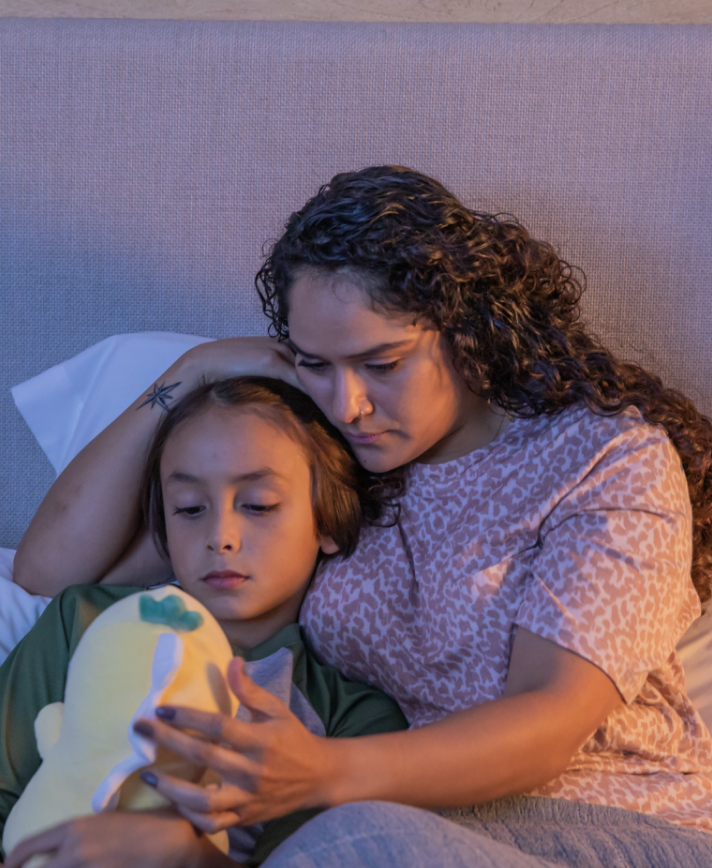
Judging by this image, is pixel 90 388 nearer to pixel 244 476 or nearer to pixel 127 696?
pixel 244 476

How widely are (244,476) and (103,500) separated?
29 centimetres

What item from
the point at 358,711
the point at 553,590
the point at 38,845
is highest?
the point at 553,590

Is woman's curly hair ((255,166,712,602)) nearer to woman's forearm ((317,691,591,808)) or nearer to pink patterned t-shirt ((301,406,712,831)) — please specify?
pink patterned t-shirt ((301,406,712,831))

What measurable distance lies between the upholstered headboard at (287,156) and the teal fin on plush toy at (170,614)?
86 centimetres

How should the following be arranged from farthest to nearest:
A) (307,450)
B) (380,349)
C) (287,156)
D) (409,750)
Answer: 1. (287,156)
2. (307,450)
3. (380,349)
4. (409,750)

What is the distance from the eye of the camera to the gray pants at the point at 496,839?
0.66m

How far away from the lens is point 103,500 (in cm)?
122

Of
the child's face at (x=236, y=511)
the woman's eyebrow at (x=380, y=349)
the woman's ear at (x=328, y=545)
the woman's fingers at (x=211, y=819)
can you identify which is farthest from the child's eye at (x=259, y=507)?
the woman's fingers at (x=211, y=819)

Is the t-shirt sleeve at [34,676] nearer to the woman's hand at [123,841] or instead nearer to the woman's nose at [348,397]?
the woman's hand at [123,841]

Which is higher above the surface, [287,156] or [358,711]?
[287,156]

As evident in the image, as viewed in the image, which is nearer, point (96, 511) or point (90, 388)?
point (96, 511)

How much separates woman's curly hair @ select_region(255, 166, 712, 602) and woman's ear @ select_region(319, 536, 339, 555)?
0.96 feet

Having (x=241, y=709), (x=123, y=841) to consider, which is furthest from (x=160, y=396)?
(x=123, y=841)

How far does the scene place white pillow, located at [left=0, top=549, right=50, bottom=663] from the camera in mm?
1179
